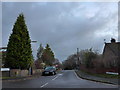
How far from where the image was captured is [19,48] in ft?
129

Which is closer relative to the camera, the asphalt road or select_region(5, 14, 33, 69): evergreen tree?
the asphalt road

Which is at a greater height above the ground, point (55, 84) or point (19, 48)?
point (19, 48)

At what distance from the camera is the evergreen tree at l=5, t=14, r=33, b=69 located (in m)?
38.8

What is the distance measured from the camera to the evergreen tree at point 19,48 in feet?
127

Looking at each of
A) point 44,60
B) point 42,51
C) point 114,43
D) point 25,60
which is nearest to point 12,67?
point 25,60

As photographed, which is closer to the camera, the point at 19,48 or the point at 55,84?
the point at 55,84

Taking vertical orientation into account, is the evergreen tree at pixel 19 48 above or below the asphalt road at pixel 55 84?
above

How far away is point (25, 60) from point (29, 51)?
7.28ft

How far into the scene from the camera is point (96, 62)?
41156mm

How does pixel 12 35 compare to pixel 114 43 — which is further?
pixel 114 43

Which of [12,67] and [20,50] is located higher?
[20,50]

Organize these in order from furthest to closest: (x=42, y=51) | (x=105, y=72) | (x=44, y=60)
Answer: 1. (x=42, y=51)
2. (x=44, y=60)
3. (x=105, y=72)

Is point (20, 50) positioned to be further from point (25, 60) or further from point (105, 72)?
point (105, 72)

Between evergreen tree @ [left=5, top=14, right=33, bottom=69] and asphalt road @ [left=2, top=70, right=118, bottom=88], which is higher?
evergreen tree @ [left=5, top=14, right=33, bottom=69]
